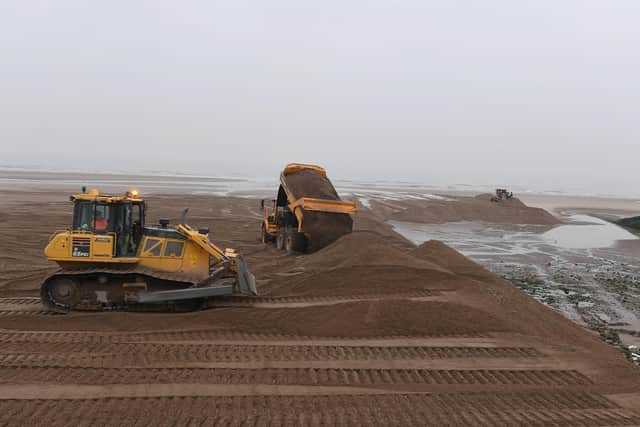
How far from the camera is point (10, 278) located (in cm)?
1084

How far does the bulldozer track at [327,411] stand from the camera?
457cm

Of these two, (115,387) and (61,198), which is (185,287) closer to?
(115,387)

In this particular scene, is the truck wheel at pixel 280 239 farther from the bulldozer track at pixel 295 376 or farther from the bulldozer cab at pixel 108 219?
the bulldozer track at pixel 295 376

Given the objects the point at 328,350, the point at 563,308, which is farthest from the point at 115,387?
the point at 563,308

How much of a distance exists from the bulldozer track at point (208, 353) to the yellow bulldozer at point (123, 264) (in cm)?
164

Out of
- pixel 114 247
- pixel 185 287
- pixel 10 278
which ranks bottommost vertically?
pixel 10 278

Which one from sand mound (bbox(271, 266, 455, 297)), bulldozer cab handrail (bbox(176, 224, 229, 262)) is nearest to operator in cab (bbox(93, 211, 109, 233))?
bulldozer cab handrail (bbox(176, 224, 229, 262))

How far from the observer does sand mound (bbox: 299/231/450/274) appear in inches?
419

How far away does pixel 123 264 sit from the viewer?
27.1 feet

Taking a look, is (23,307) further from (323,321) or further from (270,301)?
(323,321)

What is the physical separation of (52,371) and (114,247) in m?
2.93

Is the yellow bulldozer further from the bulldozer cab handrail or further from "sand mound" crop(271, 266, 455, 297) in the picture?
"sand mound" crop(271, 266, 455, 297)

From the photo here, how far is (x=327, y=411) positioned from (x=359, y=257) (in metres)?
6.38

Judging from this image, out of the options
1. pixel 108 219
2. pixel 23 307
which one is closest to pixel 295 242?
pixel 108 219
